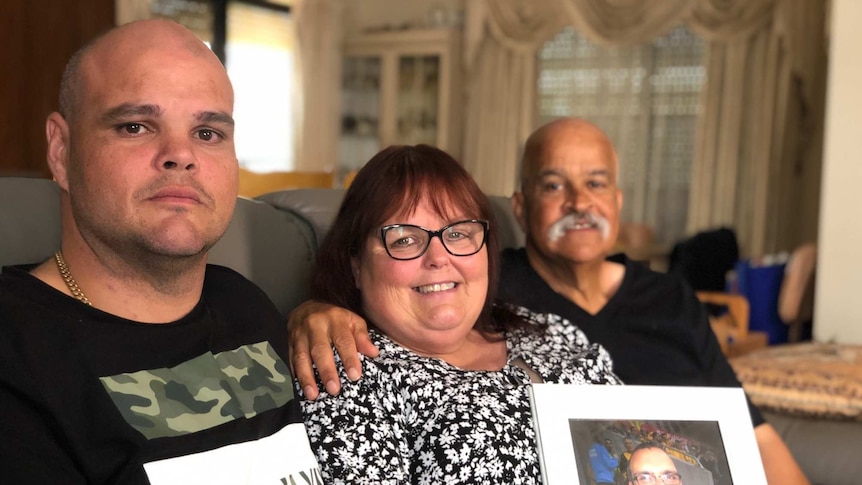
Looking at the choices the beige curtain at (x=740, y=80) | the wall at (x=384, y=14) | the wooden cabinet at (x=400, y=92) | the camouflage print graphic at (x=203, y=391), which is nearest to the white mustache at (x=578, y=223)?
the camouflage print graphic at (x=203, y=391)

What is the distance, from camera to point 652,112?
5.63 metres

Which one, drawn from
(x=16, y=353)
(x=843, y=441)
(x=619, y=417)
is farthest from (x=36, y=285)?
(x=843, y=441)

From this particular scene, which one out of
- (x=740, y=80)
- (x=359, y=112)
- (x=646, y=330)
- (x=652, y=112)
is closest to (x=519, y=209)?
(x=646, y=330)

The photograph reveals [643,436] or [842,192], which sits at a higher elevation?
[842,192]

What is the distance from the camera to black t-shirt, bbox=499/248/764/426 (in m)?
1.94

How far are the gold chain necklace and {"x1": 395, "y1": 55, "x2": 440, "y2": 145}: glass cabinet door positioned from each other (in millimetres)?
5240

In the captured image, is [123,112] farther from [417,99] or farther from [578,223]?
[417,99]

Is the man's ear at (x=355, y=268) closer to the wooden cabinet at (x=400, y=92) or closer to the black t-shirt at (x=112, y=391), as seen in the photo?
the black t-shirt at (x=112, y=391)

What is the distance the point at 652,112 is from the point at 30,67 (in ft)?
12.2

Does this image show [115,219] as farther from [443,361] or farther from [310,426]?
[443,361]

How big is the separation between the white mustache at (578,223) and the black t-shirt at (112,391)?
0.92m

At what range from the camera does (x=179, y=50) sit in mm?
1157

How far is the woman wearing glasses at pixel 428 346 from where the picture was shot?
1315mm

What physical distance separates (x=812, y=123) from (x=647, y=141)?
1.02m
